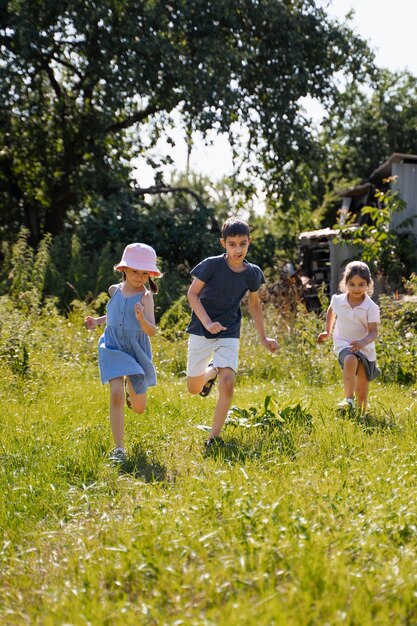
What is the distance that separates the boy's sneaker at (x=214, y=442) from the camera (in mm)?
5801

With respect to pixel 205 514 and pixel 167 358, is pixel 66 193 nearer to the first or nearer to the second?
pixel 167 358

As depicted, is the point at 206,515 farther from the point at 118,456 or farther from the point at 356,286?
the point at 356,286

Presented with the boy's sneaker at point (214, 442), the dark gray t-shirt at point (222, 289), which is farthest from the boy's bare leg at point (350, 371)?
the boy's sneaker at point (214, 442)

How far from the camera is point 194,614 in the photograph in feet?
9.84

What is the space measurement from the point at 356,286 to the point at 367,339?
478 millimetres

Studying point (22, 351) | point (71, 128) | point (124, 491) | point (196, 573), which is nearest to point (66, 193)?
point (71, 128)

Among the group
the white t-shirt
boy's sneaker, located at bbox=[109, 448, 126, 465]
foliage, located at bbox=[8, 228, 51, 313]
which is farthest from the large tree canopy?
boy's sneaker, located at bbox=[109, 448, 126, 465]

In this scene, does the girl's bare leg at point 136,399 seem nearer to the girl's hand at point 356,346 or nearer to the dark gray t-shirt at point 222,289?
the dark gray t-shirt at point 222,289

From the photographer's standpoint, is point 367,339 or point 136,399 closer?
point 136,399

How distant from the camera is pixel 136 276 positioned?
19.6ft

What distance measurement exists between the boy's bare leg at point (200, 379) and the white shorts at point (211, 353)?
0.06 metres

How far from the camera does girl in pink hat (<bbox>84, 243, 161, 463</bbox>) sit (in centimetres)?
578

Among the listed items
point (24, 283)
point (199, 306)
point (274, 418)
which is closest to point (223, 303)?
point (199, 306)

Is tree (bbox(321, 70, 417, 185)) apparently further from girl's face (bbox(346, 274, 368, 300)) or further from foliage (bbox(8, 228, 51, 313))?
girl's face (bbox(346, 274, 368, 300))
